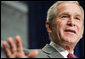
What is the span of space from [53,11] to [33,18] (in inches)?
56.0

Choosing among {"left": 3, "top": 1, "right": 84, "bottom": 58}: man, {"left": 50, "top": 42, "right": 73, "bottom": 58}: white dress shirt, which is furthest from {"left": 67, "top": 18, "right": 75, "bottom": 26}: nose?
{"left": 50, "top": 42, "right": 73, "bottom": 58}: white dress shirt

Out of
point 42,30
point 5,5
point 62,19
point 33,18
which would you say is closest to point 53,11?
point 62,19

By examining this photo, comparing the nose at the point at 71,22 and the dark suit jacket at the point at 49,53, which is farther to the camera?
the nose at the point at 71,22

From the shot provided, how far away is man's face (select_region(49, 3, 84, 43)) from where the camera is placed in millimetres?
1667

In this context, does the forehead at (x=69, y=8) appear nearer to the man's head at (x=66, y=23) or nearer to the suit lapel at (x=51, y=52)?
the man's head at (x=66, y=23)

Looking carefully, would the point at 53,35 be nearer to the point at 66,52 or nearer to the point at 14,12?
the point at 66,52

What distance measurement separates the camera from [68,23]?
5.52ft

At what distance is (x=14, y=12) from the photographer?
5.20m

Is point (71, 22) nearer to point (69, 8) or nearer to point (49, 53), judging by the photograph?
point (69, 8)

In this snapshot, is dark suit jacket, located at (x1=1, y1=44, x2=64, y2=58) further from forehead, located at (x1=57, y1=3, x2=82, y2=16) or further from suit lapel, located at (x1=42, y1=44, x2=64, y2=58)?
forehead, located at (x1=57, y1=3, x2=82, y2=16)

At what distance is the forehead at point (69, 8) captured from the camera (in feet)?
5.65

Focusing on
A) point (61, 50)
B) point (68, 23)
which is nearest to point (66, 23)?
point (68, 23)

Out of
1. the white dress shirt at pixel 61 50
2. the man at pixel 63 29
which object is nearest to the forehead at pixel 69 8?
the man at pixel 63 29

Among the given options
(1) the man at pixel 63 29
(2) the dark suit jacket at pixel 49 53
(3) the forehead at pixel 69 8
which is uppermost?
(3) the forehead at pixel 69 8
